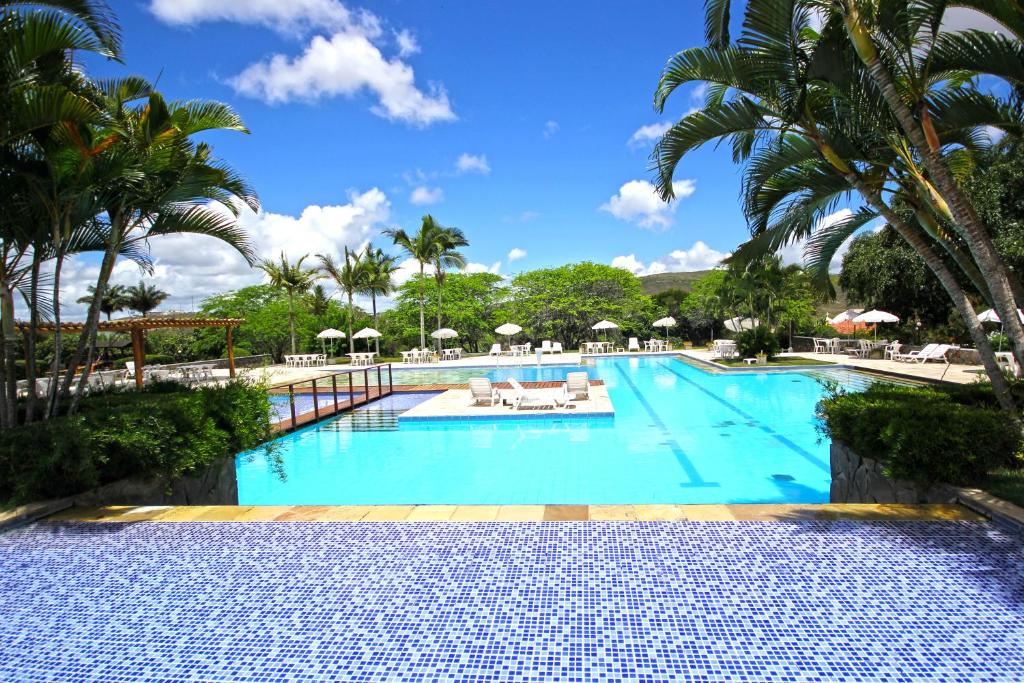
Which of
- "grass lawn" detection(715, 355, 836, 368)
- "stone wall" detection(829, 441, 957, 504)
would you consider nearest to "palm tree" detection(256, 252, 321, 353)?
"grass lawn" detection(715, 355, 836, 368)

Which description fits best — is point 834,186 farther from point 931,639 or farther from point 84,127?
point 84,127

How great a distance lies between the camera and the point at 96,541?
4.05 m

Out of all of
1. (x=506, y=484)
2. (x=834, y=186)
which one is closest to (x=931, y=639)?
(x=834, y=186)

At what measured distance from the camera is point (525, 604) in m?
2.95

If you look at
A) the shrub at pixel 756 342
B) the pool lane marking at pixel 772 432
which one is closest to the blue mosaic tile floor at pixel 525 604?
the pool lane marking at pixel 772 432

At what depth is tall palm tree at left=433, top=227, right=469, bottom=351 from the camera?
26953 mm

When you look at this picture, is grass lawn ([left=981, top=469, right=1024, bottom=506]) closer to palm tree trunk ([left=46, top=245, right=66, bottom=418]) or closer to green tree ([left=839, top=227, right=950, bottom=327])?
palm tree trunk ([left=46, top=245, right=66, bottom=418])

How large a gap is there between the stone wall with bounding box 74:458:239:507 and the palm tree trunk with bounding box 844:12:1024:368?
6490 millimetres

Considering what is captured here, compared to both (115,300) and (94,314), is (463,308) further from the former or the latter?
(94,314)

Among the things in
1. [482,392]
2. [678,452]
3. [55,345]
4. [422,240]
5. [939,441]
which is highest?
[422,240]

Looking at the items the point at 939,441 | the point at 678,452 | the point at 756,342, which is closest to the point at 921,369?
the point at 756,342

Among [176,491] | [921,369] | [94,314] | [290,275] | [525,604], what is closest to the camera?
[525,604]

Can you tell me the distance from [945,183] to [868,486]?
2.49 m

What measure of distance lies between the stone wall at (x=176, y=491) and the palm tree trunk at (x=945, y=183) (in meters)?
6.49
